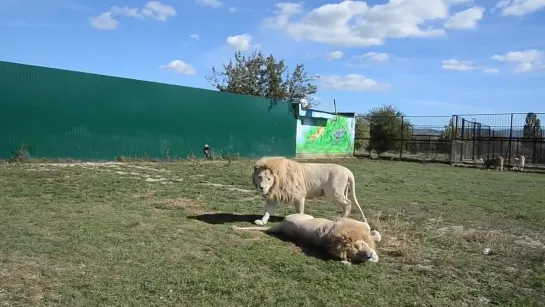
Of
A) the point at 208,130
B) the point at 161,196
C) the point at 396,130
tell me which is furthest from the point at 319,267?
the point at 396,130

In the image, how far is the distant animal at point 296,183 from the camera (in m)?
7.68

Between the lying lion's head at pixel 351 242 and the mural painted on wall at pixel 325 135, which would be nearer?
the lying lion's head at pixel 351 242

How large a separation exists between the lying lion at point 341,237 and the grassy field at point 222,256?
0.18 metres

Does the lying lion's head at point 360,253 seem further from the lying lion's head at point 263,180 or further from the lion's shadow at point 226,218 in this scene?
the lion's shadow at point 226,218

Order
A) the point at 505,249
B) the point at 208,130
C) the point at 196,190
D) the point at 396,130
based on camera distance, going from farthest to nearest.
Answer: the point at 396,130 → the point at 208,130 → the point at 196,190 → the point at 505,249

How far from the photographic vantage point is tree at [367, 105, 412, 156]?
1379 inches

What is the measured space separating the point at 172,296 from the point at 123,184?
7217 millimetres

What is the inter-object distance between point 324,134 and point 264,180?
2340cm

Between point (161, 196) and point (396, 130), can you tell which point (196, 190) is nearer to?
point (161, 196)

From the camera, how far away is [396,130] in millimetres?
35156

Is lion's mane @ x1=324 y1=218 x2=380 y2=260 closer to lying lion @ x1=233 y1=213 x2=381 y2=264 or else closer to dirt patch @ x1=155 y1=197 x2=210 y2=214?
lying lion @ x1=233 y1=213 x2=381 y2=264

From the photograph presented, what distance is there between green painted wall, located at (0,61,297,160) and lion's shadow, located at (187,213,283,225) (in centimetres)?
920

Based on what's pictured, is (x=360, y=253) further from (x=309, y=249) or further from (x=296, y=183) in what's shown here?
(x=296, y=183)

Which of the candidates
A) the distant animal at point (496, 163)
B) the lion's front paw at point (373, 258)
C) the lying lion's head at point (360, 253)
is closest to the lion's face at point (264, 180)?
the lying lion's head at point (360, 253)
